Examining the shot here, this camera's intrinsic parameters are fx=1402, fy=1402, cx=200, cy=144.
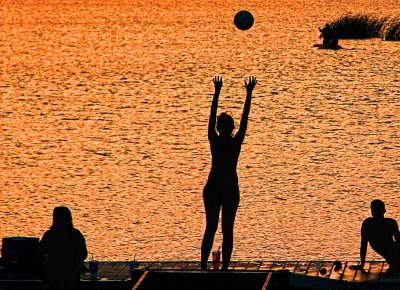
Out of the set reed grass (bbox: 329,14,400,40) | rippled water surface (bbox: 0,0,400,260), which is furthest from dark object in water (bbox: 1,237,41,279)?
reed grass (bbox: 329,14,400,40)

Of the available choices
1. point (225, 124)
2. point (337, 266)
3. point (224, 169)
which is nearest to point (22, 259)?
point (224, 169)

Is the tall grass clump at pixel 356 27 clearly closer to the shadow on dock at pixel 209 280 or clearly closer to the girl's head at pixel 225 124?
the girl's head at pixel 225 124

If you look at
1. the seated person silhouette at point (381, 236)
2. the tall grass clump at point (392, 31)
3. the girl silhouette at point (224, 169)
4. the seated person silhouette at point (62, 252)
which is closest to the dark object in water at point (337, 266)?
the seated person silhouette at point (381, 236)

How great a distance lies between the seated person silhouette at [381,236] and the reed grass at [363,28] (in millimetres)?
56350

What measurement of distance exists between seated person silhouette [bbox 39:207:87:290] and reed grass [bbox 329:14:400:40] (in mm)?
59427

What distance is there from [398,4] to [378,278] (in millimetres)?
123701

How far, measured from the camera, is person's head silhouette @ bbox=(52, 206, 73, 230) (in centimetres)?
1527

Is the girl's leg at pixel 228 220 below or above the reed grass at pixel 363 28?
below

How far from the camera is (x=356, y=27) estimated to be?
77.2 metres

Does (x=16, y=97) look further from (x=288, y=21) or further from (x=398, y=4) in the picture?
(x=398, y=4)

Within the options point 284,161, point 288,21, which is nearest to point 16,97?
point 284,161

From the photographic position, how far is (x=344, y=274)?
698 inches

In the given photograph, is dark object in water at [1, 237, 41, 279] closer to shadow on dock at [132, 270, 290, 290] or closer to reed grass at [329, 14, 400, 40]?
shadow on dock at [132, 270, 290, 290]

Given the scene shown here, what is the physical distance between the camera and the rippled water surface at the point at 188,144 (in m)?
26.8
